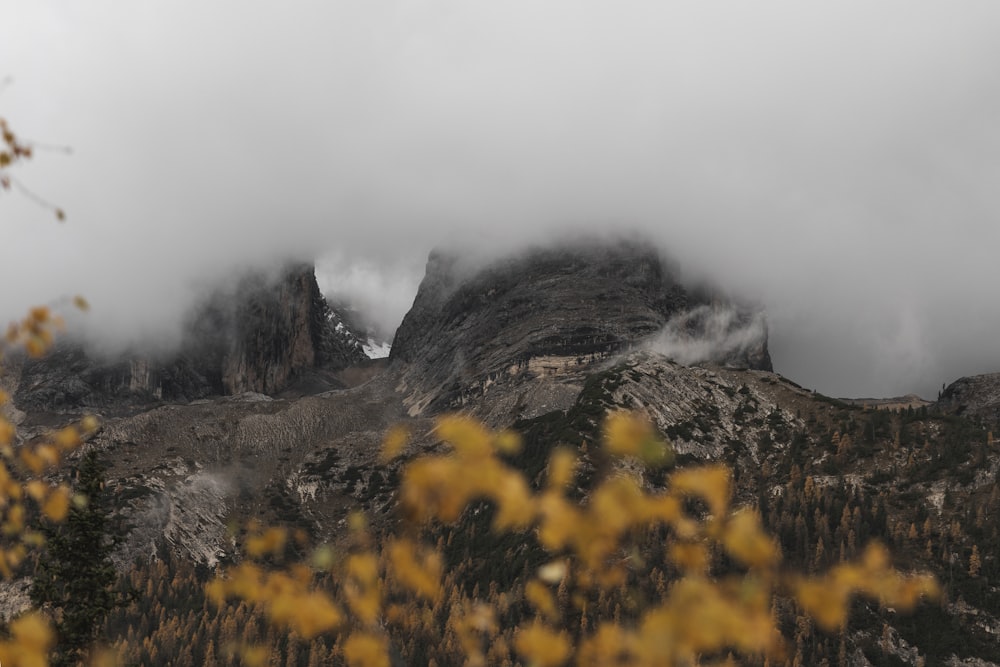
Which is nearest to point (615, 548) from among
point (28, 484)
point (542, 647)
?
point (542, 647)

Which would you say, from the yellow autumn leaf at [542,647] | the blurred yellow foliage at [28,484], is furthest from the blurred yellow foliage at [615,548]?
the blurred yellow foliage at [28,484]

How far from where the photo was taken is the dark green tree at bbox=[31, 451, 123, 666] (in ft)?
106

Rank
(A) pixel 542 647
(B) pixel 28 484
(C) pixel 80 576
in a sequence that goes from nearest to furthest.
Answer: (A) pixel 542 647 < (B) pixel 28 484 < (C) pixel 80 576

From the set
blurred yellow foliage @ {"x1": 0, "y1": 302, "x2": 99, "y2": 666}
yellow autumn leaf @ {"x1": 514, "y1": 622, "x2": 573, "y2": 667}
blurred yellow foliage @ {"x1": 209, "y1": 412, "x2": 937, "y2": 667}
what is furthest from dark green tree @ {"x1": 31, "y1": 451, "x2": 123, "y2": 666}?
yellow autumn leaf @ {"x1": 514, "y1": 622, "x2": 573, "y2": 667}

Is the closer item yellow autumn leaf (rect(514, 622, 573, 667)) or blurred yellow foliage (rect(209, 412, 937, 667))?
blurred yellow foliage (rect(209, 412, 937, 667))

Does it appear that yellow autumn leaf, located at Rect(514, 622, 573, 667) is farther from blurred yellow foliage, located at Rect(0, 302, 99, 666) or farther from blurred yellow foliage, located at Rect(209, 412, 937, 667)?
blurred yellow foliage, located at Rect(0, 302, 99, 666)

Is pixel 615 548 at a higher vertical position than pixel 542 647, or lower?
higher

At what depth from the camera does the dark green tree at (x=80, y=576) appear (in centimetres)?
3225

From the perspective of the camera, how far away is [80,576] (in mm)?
34250

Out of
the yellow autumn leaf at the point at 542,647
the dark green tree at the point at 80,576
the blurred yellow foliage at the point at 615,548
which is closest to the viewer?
the blurred yellow foliage at the point at 615,548

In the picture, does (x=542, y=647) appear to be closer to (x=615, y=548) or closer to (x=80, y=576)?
(x=615, y=548)

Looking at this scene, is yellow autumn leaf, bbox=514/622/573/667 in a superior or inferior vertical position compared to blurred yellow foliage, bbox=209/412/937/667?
inferior

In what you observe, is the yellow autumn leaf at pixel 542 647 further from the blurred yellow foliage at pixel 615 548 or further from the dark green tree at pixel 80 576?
the dark green tree at pixel 80 576

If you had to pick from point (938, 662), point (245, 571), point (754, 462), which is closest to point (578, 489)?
point (754, 462)
